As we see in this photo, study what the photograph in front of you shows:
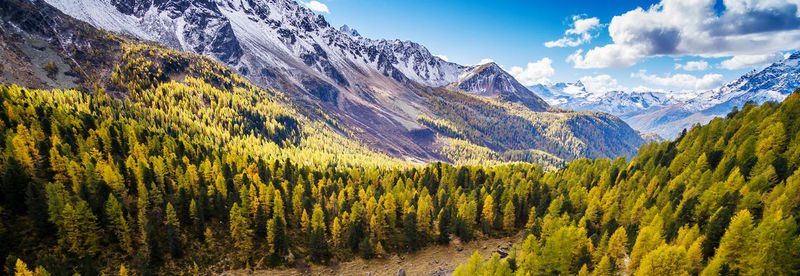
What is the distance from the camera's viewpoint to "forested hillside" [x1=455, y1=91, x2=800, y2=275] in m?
38.3

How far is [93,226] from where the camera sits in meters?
51.1

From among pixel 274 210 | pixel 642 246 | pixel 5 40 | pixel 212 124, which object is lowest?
pixel 212 124

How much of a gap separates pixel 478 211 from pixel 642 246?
38.0 meters

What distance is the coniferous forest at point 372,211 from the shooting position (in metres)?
45.4

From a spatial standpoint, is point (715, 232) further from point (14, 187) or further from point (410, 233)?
point (14, 187)

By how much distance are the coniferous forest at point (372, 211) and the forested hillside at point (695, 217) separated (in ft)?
0.84

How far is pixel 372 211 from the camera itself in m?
77.4

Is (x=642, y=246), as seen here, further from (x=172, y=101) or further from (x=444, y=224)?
(x=172, y=101)

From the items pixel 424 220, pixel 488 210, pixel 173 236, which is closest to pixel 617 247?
pixel 488 210

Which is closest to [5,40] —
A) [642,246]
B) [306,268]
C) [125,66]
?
[125,66]

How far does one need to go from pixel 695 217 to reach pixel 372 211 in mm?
63285

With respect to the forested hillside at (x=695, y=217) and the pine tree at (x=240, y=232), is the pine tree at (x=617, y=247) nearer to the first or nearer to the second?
the forested hillside at (x=695, y=217)

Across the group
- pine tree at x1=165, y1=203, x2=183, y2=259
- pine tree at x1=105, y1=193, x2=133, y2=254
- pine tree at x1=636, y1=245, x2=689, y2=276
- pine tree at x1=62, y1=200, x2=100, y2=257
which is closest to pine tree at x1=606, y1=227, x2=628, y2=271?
pine tree at x1=636, y1=245, x2=689, y2=276

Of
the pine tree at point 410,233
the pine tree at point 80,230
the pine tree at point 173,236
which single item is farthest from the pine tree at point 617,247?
the pine tree at point 80,230
